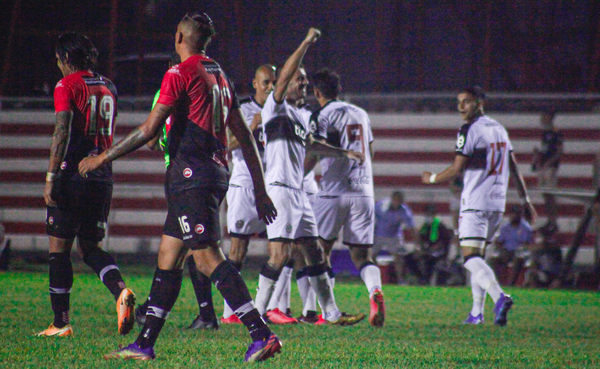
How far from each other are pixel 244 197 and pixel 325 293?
125 centimetres

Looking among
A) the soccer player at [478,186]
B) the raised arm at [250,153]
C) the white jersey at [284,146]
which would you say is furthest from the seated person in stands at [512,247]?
the raised arm at [250,153]

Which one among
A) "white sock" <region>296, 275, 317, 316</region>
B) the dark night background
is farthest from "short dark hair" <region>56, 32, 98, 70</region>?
the dark night background

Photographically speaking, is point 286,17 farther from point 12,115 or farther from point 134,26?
point 12,115

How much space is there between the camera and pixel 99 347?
5039mm

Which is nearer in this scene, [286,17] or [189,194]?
[189,194]

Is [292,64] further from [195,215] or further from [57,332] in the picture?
[57,332]

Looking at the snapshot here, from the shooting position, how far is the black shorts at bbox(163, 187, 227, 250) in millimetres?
4438

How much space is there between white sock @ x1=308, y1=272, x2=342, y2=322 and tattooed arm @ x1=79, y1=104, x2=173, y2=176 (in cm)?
313

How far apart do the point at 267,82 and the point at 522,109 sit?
36.3ft

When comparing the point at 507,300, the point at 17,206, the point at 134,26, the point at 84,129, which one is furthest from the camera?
the point at 134,26

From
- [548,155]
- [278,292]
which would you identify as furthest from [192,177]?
[548,155]

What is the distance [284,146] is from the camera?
22.7 ft

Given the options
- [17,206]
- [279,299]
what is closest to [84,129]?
[279,299]

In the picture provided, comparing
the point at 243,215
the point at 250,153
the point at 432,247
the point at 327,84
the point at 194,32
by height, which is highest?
the point at 194,32
